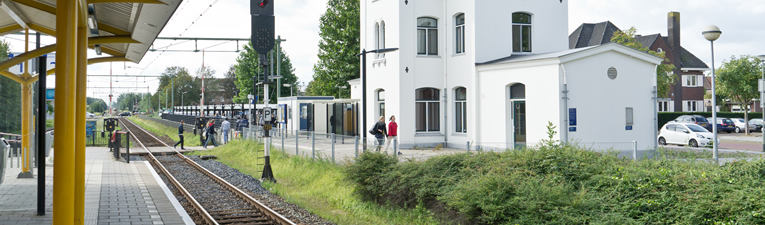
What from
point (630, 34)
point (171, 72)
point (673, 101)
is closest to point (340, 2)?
point (630, 34)

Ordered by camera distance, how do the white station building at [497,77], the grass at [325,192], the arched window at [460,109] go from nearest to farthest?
the grass at [325,192] → the white station building at [497,77] → the arched window at [460,109]

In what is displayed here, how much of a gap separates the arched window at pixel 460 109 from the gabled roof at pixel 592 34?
128 ft

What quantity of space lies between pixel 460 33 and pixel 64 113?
63.9 ft

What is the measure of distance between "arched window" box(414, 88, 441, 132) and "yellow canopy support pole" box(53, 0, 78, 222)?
739 inches

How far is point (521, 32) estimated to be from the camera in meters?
24.0

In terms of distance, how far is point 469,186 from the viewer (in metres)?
8.25

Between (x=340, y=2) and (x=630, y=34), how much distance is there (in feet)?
76.5

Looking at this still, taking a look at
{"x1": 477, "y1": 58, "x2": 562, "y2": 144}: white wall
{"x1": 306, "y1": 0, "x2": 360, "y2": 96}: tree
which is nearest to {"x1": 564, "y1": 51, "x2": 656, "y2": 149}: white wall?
{"x1": 477, "y1": 58, "x2": 562, "y2": 144}: white wall

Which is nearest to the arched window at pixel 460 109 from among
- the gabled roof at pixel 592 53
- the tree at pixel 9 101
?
the gabled roof at pixel 592 53

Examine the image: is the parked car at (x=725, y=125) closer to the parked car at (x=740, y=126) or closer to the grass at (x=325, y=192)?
the parked car at (x=740, y=126)

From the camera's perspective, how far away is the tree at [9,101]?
963cm

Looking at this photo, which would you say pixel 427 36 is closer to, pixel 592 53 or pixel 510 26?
pixel 510 26

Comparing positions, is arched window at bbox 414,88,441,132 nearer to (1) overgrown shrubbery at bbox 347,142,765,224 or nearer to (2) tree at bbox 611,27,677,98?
(1) overgrown shrubbery at bbox 347,142,765,224

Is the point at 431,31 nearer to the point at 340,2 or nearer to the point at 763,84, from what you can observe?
the point at 763,84
